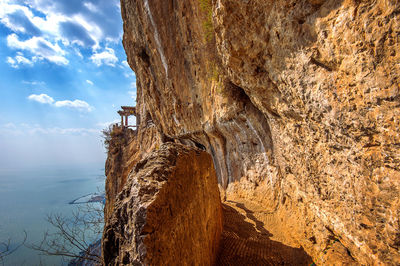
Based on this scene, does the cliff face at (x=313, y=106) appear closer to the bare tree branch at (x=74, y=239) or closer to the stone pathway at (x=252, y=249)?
the stone pathway at (x=252, y=249)

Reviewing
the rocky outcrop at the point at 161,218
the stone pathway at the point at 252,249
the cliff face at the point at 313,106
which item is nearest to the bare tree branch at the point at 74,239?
the rocky outcrop at the point at 161,218

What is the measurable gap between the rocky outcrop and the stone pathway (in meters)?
1.12

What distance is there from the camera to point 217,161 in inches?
427

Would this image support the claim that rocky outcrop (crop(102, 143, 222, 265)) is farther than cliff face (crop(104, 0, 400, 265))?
No

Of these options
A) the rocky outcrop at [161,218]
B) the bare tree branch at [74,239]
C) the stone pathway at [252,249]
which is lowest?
the bare tree branch at [74,239]

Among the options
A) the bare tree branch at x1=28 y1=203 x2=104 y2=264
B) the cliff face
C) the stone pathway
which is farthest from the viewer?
the bare tree branch at x1=28 y1=203 x2=104 y2=264

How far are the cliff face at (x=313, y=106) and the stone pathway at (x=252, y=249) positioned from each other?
14.5 inches

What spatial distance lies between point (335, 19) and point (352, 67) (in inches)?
29.6

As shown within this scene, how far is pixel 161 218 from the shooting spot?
75.8 inches

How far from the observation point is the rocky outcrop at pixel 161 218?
173cm

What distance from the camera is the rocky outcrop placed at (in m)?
1.73

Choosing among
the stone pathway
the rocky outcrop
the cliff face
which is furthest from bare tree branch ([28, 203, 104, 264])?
the cliff face

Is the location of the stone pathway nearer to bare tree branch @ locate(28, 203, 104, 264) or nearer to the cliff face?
the cliff face

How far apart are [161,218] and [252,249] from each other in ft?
11.3
